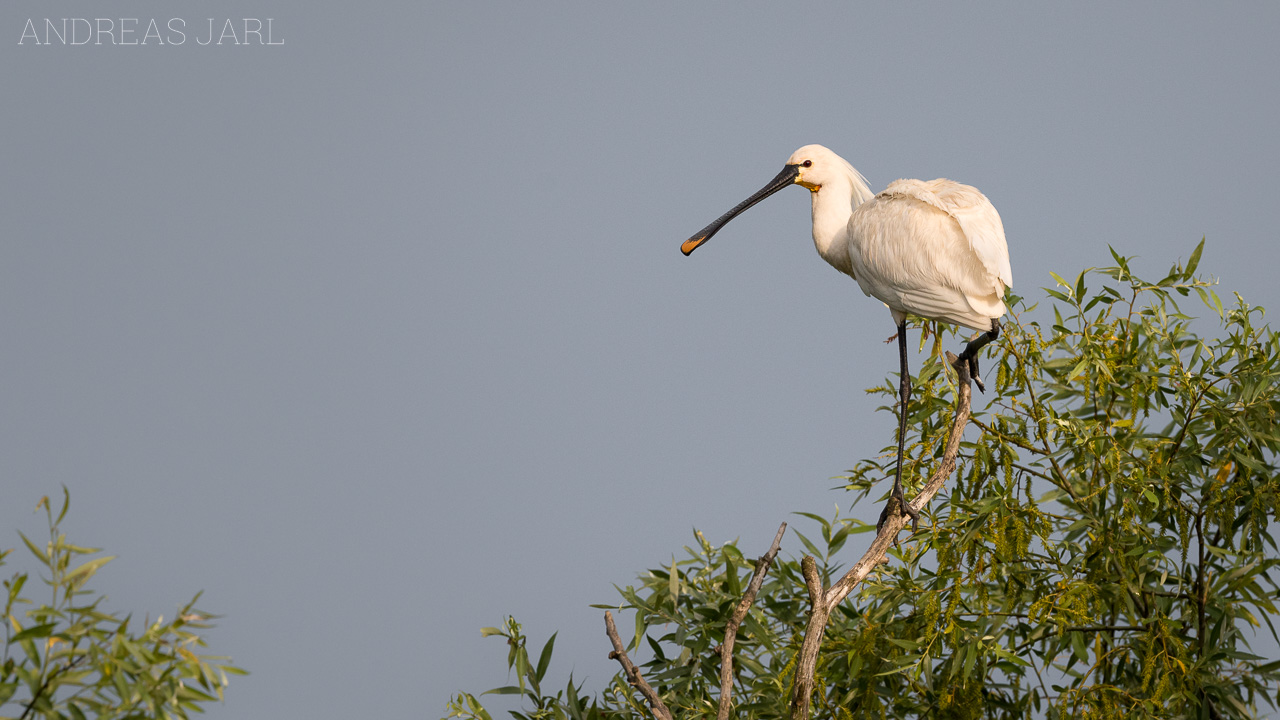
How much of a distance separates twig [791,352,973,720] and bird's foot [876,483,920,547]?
1 centimetres

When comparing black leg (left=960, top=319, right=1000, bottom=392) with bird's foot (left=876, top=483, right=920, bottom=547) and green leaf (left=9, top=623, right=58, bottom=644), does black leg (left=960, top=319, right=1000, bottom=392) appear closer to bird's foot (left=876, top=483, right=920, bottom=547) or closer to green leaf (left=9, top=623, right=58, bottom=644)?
bird's foot (left=876, top=483, right=920, bottom=547)

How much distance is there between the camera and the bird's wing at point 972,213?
2.93 metres

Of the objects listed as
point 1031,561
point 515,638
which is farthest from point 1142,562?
point 515,638

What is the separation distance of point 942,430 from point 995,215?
612 millimetres

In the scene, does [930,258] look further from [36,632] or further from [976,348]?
[36,632]

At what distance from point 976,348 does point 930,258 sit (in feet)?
1.29

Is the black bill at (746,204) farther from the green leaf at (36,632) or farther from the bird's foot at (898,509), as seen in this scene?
the green leaf at (36,632)

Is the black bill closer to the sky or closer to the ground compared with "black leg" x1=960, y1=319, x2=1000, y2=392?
closer to the sky

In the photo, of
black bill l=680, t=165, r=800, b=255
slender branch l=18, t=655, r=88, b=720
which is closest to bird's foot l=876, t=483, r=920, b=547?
black bill l=680, t=165, r=800, b=255

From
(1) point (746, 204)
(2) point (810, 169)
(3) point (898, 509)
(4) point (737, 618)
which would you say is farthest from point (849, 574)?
(1) point (746, 204)

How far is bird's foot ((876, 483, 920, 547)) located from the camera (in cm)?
296

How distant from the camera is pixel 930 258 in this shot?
297cm

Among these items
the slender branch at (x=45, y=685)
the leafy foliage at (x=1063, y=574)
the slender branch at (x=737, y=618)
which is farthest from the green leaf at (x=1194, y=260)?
the slender branch at (x=45, y=685)

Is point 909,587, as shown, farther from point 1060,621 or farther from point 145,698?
point 145,698
